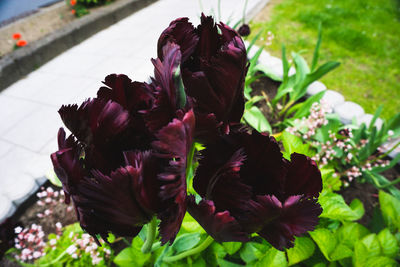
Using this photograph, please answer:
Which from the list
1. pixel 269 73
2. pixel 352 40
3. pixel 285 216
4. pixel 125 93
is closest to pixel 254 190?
pixel 285 216

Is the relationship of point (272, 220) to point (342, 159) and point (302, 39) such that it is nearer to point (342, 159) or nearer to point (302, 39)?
point (342, 159)

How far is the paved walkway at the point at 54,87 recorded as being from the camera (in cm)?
216

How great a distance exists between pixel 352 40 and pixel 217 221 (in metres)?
4.73

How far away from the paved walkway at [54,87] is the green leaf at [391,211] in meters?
1.50

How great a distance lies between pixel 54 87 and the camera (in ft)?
11.0

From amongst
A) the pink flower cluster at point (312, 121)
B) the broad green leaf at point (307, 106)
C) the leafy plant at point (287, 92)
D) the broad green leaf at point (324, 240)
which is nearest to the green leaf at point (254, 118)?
the leafy plant at point (287, 92)

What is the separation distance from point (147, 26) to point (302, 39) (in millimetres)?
2495

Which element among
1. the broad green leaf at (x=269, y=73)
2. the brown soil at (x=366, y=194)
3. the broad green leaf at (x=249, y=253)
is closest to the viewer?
the broad green leaf at (x=249, y=253)

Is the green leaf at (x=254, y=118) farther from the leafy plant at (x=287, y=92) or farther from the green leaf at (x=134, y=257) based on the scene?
the green leaf at (x=134, y=257)

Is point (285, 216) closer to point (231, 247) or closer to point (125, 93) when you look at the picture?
point (125, 93)

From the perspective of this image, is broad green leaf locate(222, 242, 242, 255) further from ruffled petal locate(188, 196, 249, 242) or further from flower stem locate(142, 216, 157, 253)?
ruffled petal locate(188, 196, 249, 242)

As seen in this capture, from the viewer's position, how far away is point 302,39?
4.20 metres

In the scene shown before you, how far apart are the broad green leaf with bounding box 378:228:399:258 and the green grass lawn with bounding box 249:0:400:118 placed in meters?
1.91

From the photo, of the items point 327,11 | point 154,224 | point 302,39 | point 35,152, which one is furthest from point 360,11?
point 154,224
